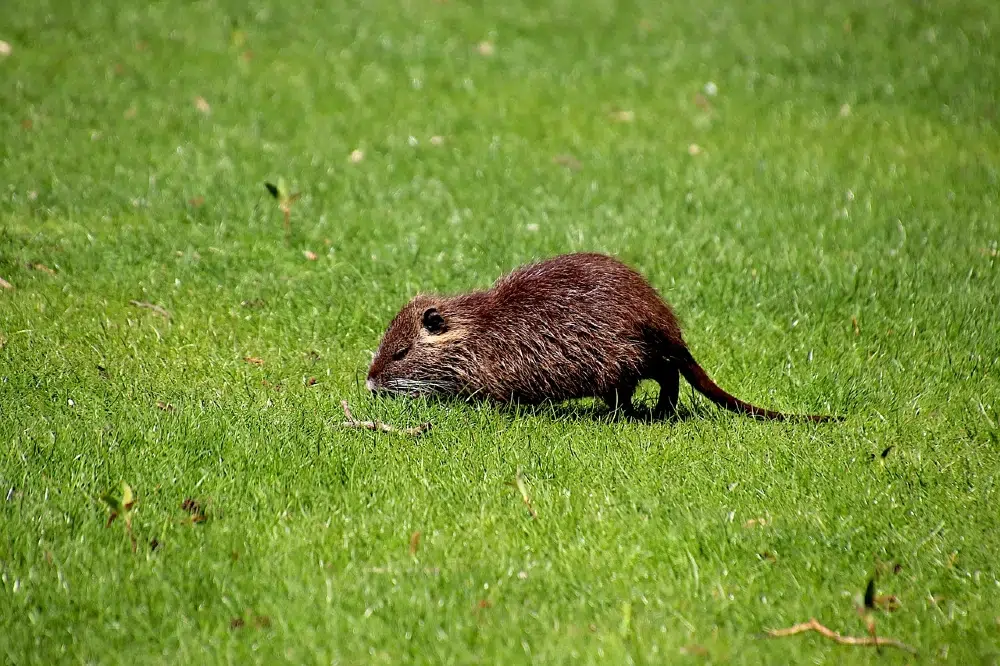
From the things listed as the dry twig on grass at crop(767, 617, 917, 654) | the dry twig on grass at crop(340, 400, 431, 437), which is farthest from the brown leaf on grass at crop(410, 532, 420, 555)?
the dry twig on grass at crop(767, 617, 917, 654)

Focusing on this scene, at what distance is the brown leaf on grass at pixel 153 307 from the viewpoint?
7.15m

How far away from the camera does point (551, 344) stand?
244 inches

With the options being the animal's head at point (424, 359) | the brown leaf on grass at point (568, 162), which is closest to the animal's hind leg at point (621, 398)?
the animal's head at point (424, 359)

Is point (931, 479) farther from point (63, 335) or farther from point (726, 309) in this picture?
point (63, 335)

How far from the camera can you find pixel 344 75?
12.1 m

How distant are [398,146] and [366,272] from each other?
9.24ft

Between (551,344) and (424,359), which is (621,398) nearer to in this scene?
(551,344)

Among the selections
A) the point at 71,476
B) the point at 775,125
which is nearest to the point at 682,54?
the point at 775,125

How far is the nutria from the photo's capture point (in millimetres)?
6105

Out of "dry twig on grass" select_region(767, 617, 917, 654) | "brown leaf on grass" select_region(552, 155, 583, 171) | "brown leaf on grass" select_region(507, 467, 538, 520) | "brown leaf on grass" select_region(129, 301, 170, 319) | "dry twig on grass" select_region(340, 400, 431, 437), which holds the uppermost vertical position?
"dry twig on grass" select_region(767, 617, 917, 654)

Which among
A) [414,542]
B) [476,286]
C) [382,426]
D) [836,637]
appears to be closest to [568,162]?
[476,286]

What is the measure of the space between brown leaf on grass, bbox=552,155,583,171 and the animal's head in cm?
427

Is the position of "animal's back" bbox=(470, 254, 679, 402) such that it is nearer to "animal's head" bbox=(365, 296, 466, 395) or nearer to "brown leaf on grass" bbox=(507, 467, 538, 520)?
"animal's head" bbox=(365, 296, 466, 395)

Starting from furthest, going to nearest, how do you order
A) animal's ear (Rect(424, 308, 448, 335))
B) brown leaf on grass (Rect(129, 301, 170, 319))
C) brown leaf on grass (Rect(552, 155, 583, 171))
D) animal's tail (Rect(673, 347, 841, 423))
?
brown leaf on grass (Rect(552, 155, 583, 171)), brown leaf on grass (Rect(129, 301, 170, 319)), animal's ear (Rect(424, 308, 448, 335)), animal's tail (Rect(673, 347, 841, 423))
